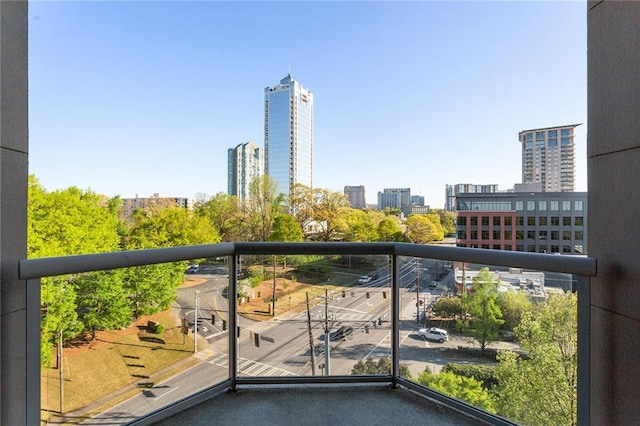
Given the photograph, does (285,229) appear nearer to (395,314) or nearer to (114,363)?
(395,314)

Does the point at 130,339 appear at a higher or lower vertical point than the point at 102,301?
lower

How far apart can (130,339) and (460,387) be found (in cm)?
228

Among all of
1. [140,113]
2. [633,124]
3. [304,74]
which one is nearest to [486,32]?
[304,74]

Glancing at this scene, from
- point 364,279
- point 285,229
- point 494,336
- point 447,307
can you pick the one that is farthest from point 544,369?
point 285,229

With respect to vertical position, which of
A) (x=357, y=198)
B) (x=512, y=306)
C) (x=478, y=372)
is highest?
(x=357, y=198)

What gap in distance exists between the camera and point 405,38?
1111 centimetres

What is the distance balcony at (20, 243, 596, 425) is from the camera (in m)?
2.08

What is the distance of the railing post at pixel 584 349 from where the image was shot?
1.72 meters

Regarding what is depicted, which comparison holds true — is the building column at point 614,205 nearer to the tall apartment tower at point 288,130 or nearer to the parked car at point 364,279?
the parked car at point 364,279

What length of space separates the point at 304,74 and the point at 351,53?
4464 millimetres

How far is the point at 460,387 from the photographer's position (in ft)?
7.41

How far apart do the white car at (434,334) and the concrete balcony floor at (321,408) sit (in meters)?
0.42

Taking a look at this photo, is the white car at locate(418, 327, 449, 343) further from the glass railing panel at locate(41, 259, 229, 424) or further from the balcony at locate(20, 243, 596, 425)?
the glass railing panel at locate(41, 259, 229, 424)

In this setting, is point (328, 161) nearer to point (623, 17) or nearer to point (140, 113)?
point (140, 113)
